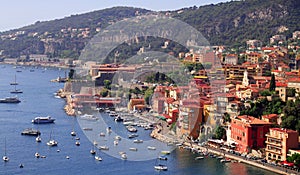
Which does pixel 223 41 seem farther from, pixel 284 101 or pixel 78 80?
pixel 284 101

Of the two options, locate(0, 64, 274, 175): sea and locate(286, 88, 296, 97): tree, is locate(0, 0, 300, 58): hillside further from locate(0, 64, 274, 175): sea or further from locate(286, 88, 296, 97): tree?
locate(286, 88, 296, 97): tree

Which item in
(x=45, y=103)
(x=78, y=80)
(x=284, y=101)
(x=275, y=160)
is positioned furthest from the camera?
(x=78, y=80)

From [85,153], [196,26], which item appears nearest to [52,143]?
[85,153]

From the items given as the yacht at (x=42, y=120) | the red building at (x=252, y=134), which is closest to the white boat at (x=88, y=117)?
the yacht at (x=42, y=120)

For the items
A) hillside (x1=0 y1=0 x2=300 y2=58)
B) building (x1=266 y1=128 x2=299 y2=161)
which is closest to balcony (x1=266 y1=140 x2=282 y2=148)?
building (x1=266 y1=128 x2=299 y2=161)

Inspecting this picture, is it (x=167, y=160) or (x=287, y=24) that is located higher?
(x=287, y=24)

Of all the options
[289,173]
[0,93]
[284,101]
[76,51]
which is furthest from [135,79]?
[76,51]

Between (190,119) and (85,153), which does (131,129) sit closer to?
(190,119)

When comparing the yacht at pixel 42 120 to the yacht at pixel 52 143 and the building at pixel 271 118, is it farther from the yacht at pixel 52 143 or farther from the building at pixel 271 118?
the building at pixel 271 118
